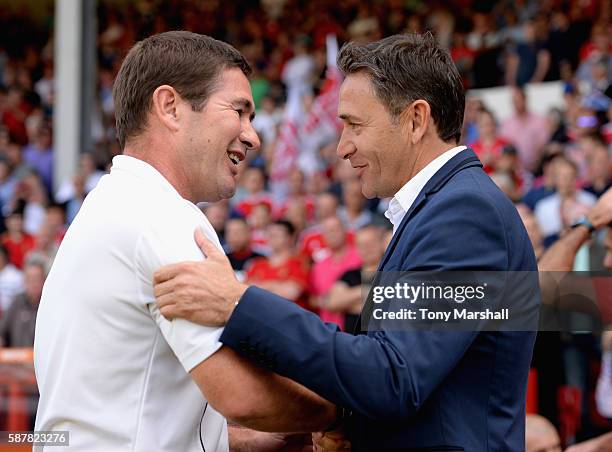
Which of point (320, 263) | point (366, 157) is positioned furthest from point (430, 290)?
point (320, 263)

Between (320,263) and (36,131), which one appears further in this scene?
(36,131)

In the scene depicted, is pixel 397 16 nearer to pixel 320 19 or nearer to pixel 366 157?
pixel 320 19

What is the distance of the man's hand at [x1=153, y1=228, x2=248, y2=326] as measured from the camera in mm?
2359

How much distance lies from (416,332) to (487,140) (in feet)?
24.5

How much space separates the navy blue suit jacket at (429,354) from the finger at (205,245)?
5.0 inches

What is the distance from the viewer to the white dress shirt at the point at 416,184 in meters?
2.79

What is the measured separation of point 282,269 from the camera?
838cm

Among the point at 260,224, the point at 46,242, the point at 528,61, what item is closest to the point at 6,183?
the point at 46,242

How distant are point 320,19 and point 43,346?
13.9 m

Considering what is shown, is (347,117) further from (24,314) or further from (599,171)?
(24,314)

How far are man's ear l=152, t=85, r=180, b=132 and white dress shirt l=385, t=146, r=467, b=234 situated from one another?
0.66m

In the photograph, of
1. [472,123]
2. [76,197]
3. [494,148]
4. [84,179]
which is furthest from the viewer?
[84,179]

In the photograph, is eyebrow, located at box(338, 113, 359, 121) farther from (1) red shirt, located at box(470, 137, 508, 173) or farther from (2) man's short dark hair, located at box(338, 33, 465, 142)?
(1) red shirt, located at box(470, 137, 508, 173)

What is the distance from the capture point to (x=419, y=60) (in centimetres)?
281
